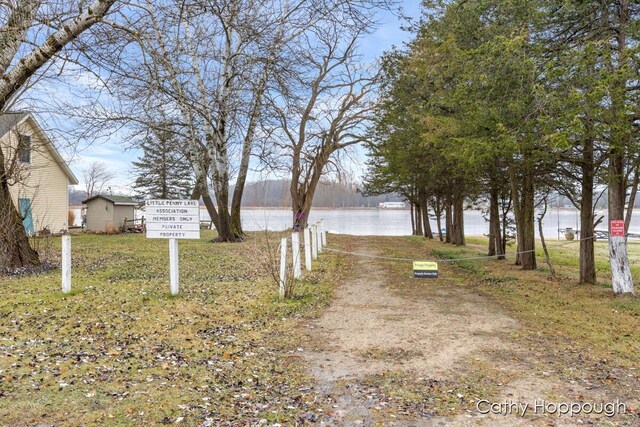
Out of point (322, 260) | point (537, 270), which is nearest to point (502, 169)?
point (537, 270)

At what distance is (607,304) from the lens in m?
8.13

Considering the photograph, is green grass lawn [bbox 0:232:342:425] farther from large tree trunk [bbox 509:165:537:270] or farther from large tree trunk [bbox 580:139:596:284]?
large tree trunk [bbox 509:165:537:270]

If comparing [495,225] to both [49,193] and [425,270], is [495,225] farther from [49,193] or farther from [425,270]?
[49,193]

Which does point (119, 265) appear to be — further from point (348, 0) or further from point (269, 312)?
point (348, 0)

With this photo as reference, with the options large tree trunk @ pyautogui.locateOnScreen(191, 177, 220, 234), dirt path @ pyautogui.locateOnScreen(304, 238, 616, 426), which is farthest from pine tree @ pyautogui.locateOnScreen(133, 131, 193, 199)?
dirt path @ pyautogui.locateOnScreen(304, 238, 616, 426)

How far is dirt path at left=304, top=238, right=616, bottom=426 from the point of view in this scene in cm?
366

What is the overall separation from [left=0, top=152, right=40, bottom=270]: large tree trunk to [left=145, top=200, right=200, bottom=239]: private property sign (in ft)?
14.0

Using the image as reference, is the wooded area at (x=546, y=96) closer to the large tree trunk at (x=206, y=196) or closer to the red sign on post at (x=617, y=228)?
the red sign on post at (x=617, y=228)

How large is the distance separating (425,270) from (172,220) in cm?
537

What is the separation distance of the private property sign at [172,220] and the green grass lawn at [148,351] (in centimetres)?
105

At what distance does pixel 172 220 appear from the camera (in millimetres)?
7984

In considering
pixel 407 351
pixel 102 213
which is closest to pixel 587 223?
pixel 407 351

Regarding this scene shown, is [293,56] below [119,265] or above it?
above

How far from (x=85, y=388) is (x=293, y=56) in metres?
5.34
